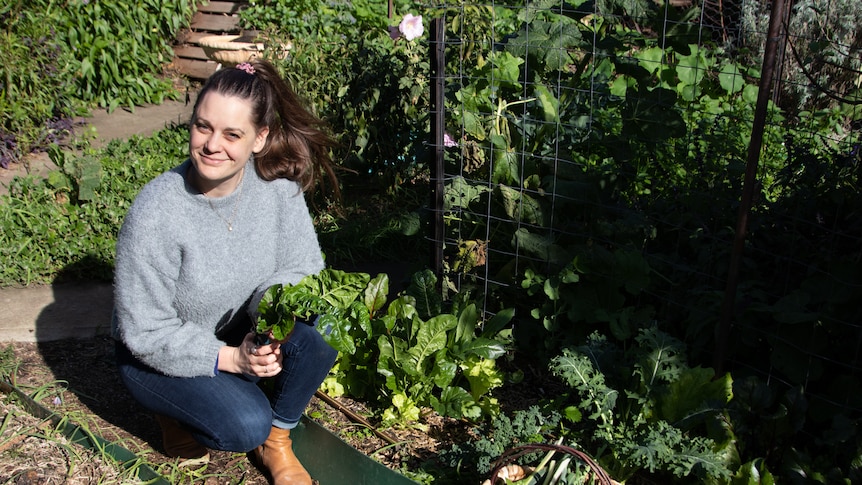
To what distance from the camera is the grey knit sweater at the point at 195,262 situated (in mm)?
2461

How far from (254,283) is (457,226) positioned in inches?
42.4

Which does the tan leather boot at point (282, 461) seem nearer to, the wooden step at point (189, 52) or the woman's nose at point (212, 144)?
the woman's nose at point (212, 144)

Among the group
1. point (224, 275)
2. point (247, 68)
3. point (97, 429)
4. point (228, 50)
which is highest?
point (247, 68)

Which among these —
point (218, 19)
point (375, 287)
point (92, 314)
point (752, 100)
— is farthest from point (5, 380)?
point (218, 19)

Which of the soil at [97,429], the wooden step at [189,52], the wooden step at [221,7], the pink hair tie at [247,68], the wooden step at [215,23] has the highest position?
the wooden step at [221,7]

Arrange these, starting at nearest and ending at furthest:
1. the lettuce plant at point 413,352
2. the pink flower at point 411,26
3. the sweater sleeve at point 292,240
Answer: the sweater sleeve at point 292,240, the lettuce plant at point 413,352, the pink flower at point 411,26

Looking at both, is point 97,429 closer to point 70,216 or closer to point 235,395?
point 235,395

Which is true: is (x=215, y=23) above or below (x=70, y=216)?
above

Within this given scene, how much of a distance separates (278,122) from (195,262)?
56 centimetres

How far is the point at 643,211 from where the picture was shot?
10.4 feet

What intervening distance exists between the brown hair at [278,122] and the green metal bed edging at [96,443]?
1.03 metres

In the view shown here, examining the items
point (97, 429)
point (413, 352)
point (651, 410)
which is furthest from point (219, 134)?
point (651, 410)

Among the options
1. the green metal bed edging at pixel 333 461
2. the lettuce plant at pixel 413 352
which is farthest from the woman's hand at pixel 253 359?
the green metal bed edging at pixel 333 461

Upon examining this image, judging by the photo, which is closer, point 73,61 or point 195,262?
point 195,262
